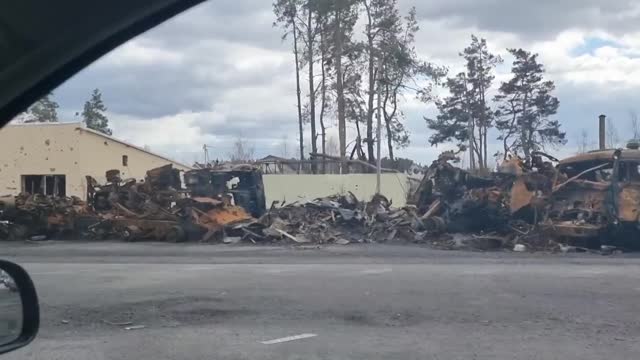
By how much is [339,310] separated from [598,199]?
46.5 ft

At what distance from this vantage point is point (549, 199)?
81.9 ft

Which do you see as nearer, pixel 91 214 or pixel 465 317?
pixel 465 317

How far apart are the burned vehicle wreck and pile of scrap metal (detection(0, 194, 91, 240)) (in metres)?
16.2

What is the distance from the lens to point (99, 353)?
8.94 metres

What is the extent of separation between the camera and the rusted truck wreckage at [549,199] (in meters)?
23.2

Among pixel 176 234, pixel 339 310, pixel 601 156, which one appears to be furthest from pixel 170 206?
pixel 339 310

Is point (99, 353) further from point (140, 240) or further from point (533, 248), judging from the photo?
point (140, 240)

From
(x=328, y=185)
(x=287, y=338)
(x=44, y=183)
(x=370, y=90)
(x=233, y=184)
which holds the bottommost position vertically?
(x=287, y=338)

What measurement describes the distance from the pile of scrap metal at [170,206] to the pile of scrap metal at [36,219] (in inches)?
34.9

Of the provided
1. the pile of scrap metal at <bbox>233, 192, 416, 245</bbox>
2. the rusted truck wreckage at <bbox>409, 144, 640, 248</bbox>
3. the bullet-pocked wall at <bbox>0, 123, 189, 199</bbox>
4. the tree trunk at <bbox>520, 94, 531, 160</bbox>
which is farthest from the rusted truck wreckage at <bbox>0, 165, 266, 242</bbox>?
the tree trunk at <bbox>520, 94, 531, 160</bbox>

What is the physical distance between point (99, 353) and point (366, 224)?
68.2ft

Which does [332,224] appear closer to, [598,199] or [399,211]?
[399,211]

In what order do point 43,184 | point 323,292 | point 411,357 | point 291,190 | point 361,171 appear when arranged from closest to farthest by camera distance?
point 411,357, point 323,292, point 43,184, point 291,190, point 361,171

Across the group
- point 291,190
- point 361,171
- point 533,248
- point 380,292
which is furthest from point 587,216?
point 361,171
